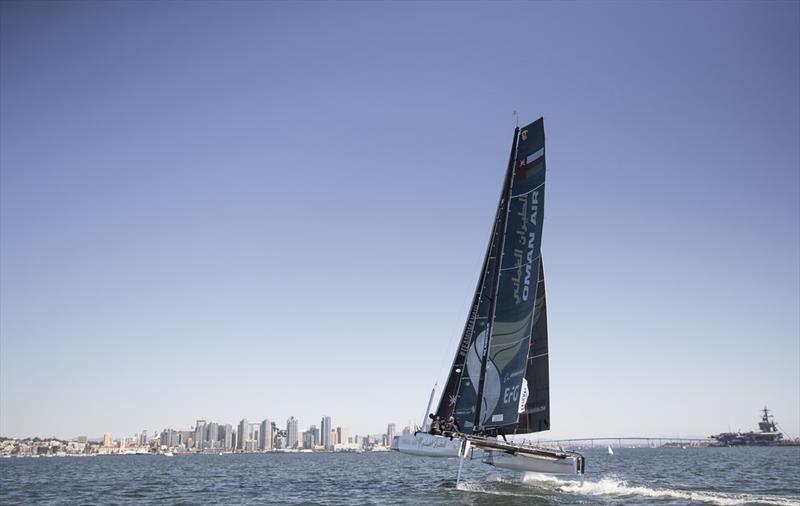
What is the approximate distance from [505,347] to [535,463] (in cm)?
509

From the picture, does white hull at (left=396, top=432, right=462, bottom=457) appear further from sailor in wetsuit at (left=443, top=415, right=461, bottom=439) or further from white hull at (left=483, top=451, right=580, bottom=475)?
white hull at (left=483, top=451, right=580, bottom=475)

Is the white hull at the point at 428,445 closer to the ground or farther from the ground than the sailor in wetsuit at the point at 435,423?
closer to the ground

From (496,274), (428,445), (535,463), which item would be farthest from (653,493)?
(496,274)

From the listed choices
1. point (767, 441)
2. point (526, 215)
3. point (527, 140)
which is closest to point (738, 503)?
point (526, 215)

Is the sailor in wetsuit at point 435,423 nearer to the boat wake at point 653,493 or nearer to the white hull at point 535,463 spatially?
the white hull at point 535,463

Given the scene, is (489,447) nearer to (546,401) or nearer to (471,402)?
(471,402)

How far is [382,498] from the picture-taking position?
25.6 metres

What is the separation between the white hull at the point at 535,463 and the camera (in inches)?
963

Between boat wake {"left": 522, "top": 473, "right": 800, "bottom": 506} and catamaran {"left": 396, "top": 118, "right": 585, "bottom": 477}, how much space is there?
3323 mm

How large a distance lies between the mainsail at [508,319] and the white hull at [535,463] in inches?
54.4

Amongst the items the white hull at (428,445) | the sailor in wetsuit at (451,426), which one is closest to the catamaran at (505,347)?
the white hull at (428,445)

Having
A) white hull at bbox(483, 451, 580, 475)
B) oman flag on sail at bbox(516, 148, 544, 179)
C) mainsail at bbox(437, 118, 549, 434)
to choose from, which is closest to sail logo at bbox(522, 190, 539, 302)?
mainsail at bbox(437, 118, 549, 434)

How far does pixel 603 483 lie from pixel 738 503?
11179 millimetres

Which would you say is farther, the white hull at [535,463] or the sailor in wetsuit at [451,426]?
the sailor in wetsuit at [451,426]
